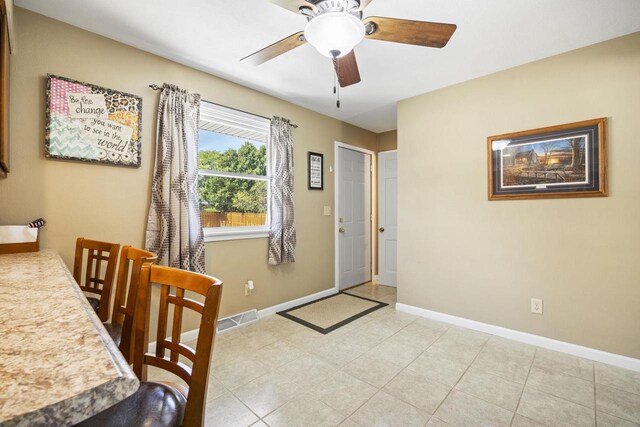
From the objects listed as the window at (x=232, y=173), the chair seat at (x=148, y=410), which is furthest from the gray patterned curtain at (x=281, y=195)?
the chair seat at (x=148, y=410)

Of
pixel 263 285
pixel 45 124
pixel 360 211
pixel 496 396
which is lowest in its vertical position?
pixel 496 396

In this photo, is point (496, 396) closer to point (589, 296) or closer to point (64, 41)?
point (589, 296)

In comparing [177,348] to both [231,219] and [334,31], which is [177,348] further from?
[231,219]

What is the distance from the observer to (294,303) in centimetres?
352

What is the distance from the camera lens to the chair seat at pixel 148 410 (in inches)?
29.7

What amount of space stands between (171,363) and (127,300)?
15.5 inches

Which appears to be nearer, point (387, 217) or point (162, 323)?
point (162, 323)

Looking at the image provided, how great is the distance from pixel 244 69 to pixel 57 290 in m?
2.42

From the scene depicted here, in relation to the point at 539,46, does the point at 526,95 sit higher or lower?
lower

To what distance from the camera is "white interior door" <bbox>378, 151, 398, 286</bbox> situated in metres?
4.49

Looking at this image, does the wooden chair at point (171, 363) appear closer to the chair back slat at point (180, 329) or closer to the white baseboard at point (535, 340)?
the chair back slat at point (180, 329)

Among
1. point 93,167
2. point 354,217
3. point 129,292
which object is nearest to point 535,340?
point 354,217

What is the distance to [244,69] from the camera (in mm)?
2701

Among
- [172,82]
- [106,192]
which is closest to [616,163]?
[172,82]
